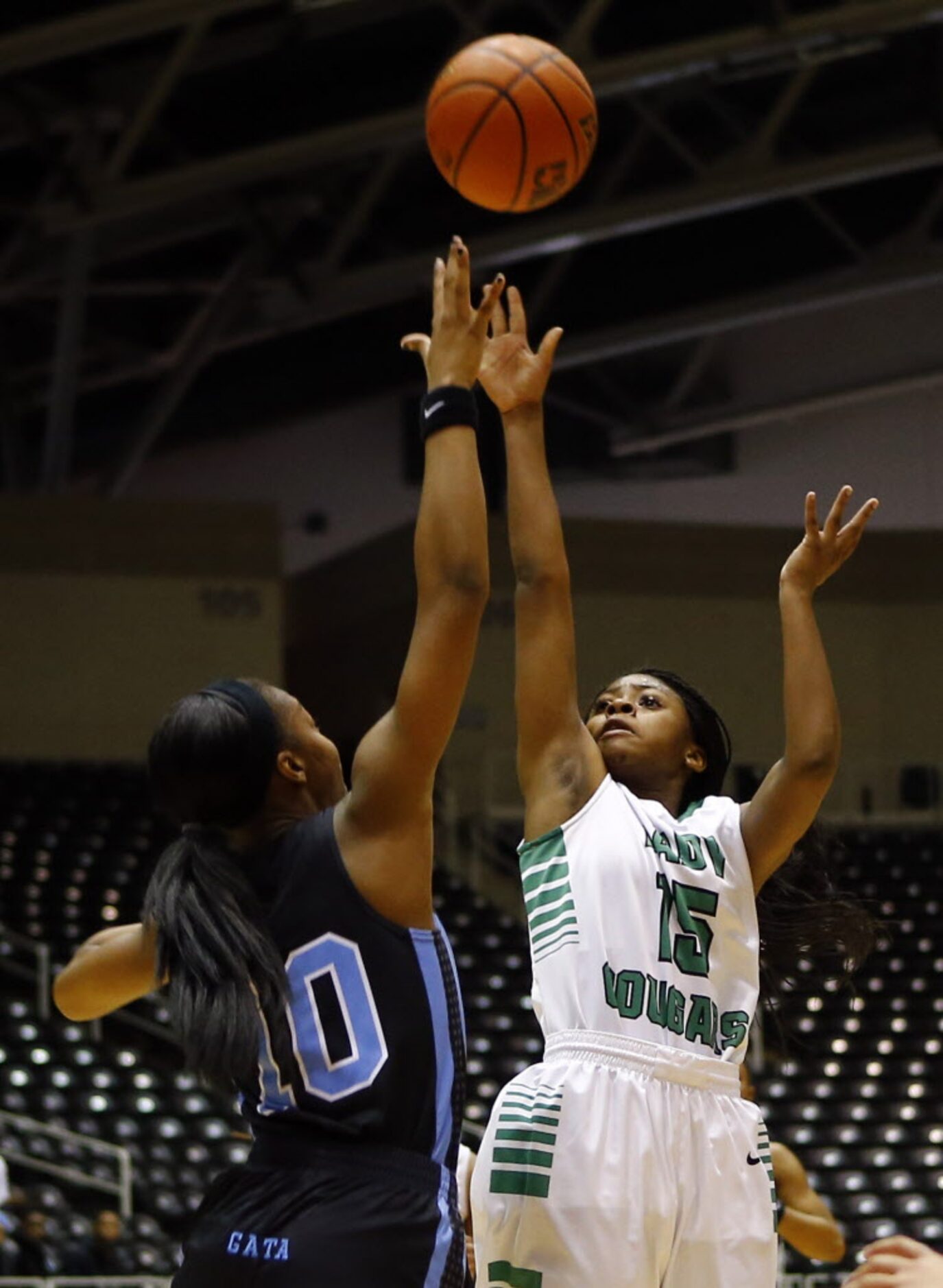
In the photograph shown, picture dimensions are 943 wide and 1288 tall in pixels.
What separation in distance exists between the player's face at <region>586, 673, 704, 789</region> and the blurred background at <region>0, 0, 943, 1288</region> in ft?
30.5

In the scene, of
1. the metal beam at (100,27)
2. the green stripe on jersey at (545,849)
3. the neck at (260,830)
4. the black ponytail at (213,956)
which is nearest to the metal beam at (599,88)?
the metal beam at (100,27)

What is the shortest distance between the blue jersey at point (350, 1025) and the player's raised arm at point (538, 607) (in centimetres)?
107

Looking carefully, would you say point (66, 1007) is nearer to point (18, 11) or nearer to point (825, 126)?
point (18, 11)

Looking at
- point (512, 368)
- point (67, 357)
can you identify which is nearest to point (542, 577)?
point (512, 368)

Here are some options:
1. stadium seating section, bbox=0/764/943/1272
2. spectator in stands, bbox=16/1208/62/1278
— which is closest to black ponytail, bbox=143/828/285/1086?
spectator in stands, bbox=16/1208/62/1278

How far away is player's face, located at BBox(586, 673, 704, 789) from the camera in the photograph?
4.24m

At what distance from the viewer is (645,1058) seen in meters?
3.83

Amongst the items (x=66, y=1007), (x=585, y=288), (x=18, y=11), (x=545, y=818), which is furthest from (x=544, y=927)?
(x=585, y=288)

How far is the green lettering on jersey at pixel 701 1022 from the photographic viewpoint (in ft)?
12.8

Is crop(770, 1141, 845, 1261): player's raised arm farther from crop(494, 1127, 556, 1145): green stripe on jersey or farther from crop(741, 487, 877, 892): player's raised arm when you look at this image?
crop(494, 1127, 556, 1145): green stripe on jersey

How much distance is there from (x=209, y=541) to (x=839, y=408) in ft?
23.8

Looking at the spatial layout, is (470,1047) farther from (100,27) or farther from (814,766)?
(814,766)

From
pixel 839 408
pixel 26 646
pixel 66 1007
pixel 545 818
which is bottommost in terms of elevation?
pixel 66 1007

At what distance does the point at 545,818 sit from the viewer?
4.04m
